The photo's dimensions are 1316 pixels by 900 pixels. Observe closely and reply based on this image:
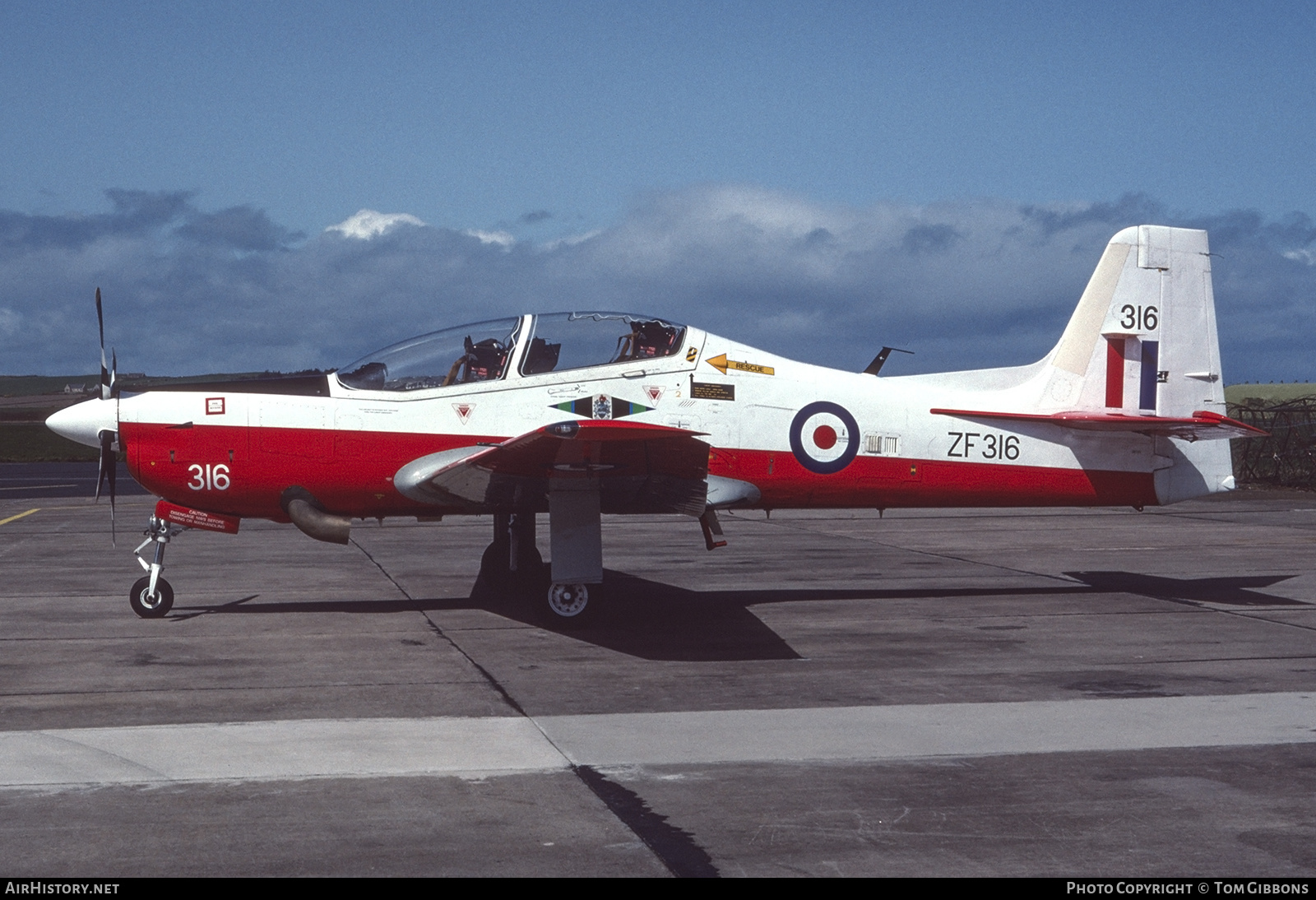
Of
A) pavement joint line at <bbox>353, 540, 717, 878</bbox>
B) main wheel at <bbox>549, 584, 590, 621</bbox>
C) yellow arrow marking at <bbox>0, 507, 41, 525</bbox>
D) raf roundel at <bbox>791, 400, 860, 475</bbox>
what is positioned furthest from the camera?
yellow arrow marking at <bbox>0, 507, 41, 525</bbox>

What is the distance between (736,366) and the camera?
1066 cm

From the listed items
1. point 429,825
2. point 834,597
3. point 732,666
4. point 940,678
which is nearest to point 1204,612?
point 834,597

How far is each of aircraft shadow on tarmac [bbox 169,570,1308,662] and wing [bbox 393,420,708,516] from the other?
3.21 feet

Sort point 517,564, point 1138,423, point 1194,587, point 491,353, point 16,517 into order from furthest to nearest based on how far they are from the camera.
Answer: point 16,517 < point 1194,587 < point 517,564 < point 1138,423 < point 491,353

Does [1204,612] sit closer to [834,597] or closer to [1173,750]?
[834,597]

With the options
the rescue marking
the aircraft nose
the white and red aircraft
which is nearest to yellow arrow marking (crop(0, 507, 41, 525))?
the aircraft nose

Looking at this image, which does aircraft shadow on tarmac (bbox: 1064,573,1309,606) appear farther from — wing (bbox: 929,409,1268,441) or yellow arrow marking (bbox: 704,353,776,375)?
yellow arrow marking (bbox: 704,353,776,375)

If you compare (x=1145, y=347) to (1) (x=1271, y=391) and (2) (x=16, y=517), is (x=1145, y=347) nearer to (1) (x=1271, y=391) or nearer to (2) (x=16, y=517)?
(2) (x=16, y=517)

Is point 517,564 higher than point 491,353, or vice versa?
point 491,353

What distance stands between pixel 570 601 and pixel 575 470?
1195 millimetres

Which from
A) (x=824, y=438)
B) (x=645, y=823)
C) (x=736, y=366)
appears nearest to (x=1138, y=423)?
(x=824, y=438)

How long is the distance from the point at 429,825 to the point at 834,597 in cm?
742

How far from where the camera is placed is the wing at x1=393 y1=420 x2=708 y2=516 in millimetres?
8484

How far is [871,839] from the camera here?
4.71 m
